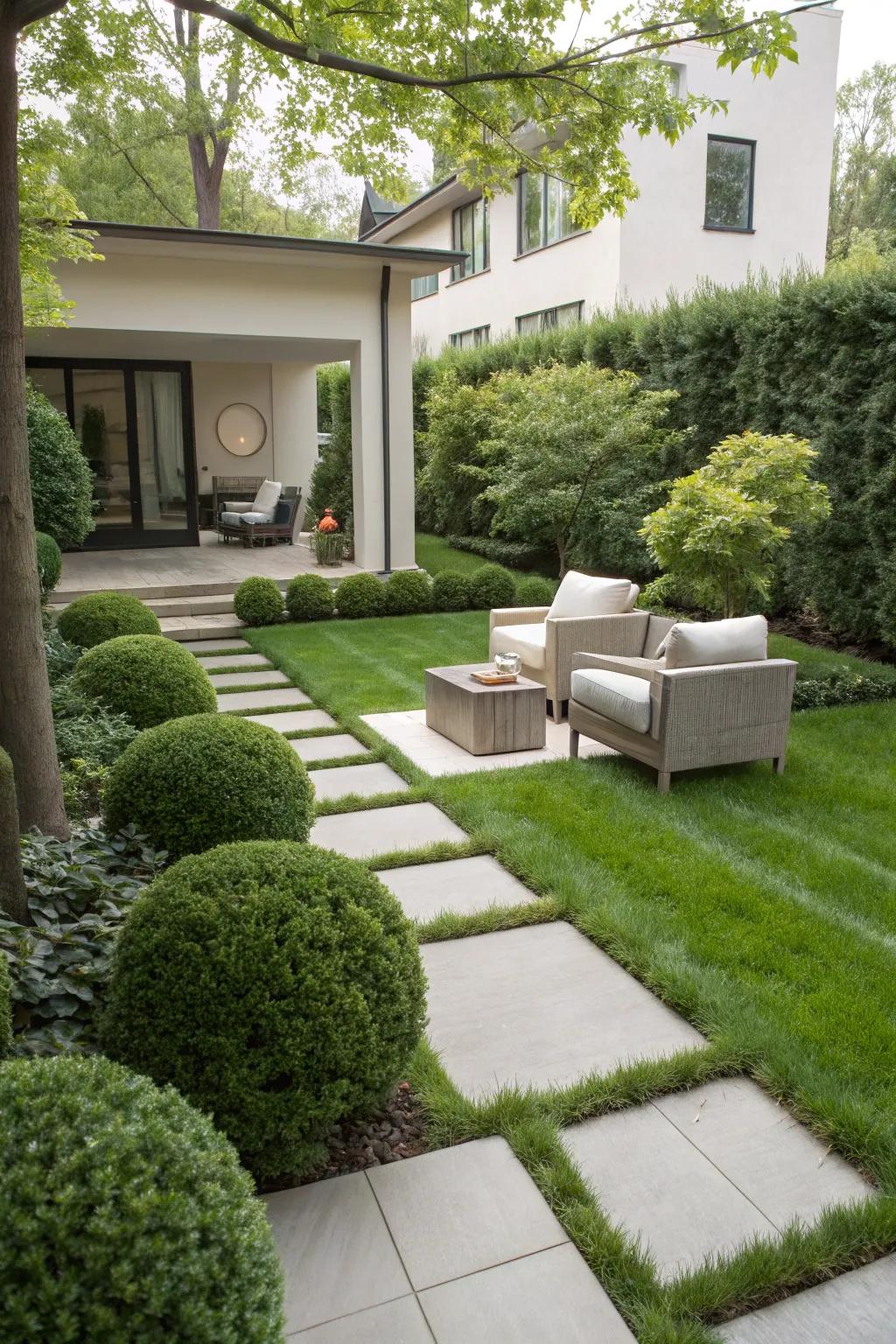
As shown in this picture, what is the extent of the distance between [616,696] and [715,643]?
0.62m

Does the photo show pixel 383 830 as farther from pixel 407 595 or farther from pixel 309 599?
pixel 407 595

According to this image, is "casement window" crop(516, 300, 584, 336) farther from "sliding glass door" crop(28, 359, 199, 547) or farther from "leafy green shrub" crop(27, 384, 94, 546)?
"leafy green shrub" crop(27, 384, 94, 546)

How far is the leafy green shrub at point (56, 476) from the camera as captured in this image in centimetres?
872

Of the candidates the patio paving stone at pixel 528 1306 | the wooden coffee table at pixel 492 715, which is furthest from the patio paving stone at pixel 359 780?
the patio paving stone at pixel 528 1306

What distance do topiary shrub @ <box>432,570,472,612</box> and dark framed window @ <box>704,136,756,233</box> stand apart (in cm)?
922

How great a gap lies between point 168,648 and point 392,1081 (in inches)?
143

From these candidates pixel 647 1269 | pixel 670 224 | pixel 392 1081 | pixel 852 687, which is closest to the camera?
pixel 647 1269

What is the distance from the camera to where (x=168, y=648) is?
5.50 m

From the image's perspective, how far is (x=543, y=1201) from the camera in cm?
230

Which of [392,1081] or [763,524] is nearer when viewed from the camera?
[392,1081]

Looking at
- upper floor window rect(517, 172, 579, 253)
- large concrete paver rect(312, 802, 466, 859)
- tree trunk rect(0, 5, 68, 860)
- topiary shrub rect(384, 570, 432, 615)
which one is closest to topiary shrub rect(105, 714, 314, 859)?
tree trunk rect(0, 5, 68, 860)

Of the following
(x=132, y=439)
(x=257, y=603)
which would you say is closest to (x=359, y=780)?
(x=257, y=603)

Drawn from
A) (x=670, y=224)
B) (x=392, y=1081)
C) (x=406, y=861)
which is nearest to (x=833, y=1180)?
(x=392, y=1081)

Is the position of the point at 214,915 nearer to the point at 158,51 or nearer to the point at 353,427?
the point at 353,427
